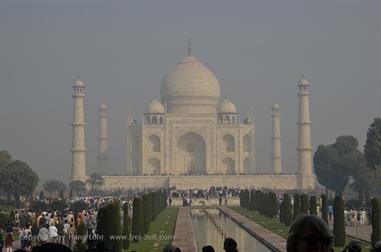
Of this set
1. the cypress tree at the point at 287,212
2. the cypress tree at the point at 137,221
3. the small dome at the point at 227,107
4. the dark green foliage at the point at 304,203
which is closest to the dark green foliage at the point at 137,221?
the cypress tree at the point at 137,221

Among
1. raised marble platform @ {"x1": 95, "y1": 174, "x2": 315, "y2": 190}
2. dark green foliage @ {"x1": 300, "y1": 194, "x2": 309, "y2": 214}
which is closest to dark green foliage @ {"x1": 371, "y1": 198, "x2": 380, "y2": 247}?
dark green foliage @ {"x1": 300, "y1": 194, "x2": 309, "y2": 214}

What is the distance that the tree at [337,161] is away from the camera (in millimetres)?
45875

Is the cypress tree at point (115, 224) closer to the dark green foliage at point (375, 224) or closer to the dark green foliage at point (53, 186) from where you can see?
the dark green foliage at point (375, 224)

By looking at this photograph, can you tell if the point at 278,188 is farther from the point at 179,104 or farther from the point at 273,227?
the point at 273,227

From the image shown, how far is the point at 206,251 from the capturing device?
17.0 feet

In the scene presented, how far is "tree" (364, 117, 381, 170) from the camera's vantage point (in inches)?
1403

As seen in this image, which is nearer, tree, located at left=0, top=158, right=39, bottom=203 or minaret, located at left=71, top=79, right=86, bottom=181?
tree, located at left=0, top=158, right=39, bottom=203

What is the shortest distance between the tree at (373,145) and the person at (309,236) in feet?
110

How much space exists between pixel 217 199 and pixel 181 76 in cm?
1659

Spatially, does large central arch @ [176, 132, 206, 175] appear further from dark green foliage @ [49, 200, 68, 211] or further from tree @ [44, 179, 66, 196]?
dark green foliage @ [49, 200, 68, 211]

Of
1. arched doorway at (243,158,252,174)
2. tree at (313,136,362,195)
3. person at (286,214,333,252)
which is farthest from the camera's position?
arched doorway at (243,158,252,174)

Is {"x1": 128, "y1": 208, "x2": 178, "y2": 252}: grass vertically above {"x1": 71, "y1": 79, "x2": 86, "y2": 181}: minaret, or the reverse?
{"x1": 71, "y1": 79, "x2": 86, "y2": 181}: minaret

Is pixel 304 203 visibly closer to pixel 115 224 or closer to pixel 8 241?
pixel 115 224

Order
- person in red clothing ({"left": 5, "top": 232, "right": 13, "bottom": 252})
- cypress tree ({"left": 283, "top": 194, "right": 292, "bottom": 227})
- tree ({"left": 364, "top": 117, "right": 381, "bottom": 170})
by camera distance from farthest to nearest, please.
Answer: tree ({"left": 364, "top": 117, "right": 381, "bottom": 170}) < cypress tree ({"left": 283, "top": 194, "right": 292, "bottom": 227}) < person in red clothing ({"left": 5, "top": 232, "right": 13, "bottom": 252})
